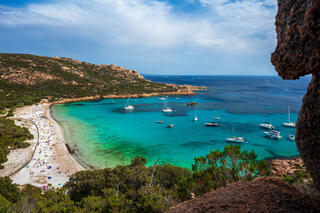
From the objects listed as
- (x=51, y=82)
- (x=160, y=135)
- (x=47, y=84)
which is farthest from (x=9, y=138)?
(x=51, y=82)

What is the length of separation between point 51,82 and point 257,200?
94.0 metres

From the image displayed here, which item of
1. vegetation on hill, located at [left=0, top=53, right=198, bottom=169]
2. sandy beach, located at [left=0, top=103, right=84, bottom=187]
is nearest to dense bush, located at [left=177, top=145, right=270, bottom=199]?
sandy beach, located at [left=0, top=103, right=84, bottom=187]

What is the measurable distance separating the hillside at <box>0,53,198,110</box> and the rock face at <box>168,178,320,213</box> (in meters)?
61.2

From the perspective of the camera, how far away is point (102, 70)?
125062mm

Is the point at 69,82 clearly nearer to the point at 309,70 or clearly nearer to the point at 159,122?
the point at 159,122

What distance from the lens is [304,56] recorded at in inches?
143

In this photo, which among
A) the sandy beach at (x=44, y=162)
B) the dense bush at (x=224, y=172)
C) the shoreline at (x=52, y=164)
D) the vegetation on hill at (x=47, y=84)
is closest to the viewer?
the dense bush at (x=224, y=172)

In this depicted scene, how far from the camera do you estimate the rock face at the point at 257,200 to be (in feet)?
16.8

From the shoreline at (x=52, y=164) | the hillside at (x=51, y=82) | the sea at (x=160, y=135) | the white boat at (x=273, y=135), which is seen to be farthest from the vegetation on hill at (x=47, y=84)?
the white boat at (x=273, y=135)

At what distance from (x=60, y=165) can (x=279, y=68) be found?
27.7 m

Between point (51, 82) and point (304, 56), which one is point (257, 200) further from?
point (51, 82)

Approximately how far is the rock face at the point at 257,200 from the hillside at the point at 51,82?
201 feet

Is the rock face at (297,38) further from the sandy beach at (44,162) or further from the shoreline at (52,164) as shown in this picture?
the sandy beach at (44,162)

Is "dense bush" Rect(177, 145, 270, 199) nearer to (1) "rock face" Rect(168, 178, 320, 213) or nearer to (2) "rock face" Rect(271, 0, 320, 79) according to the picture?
(1) "rock face" Rect(168, 178, 320, 213)
